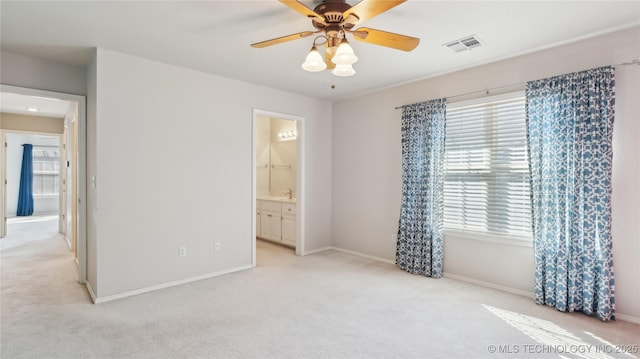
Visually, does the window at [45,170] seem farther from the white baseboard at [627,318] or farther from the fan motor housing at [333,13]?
the white baseboard at [627,318]

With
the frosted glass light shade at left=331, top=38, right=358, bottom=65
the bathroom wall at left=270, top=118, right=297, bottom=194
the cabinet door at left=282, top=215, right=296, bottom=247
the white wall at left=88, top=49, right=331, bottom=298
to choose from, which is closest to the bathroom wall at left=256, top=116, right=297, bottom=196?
the bathroom wall at left=270, top=118, right=297, bottom=194

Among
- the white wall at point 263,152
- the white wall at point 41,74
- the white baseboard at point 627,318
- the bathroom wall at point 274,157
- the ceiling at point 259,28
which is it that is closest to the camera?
the ceiling at point 259,28

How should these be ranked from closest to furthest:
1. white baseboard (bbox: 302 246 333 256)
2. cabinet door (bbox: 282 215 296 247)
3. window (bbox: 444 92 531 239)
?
1. window (bbox: 444 92 531 239)
2. white baseboard (bbox: 302 246 333 256)
3. cabinet door (bbox: 282 215 296 247)

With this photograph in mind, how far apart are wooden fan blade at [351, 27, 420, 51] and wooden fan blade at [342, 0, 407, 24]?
12 cm

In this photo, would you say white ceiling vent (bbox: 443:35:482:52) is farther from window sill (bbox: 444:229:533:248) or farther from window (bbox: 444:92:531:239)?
window sill (bbox: 444:229:533:248)

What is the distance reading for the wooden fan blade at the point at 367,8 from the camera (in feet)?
6.29

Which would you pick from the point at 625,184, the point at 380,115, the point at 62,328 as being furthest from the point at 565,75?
the point at 62,328

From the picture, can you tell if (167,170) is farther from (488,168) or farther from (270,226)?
(488,168)

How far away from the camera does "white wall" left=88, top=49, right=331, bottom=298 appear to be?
3.32 meters

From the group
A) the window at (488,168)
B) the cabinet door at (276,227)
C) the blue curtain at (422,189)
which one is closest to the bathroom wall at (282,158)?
the cabinet door at (276,227)

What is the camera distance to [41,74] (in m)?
3.58

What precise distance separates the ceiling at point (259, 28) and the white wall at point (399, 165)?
18 cm

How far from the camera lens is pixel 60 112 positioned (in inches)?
241

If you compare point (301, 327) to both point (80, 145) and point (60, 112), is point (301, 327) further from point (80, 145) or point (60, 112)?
point (60, 112)
